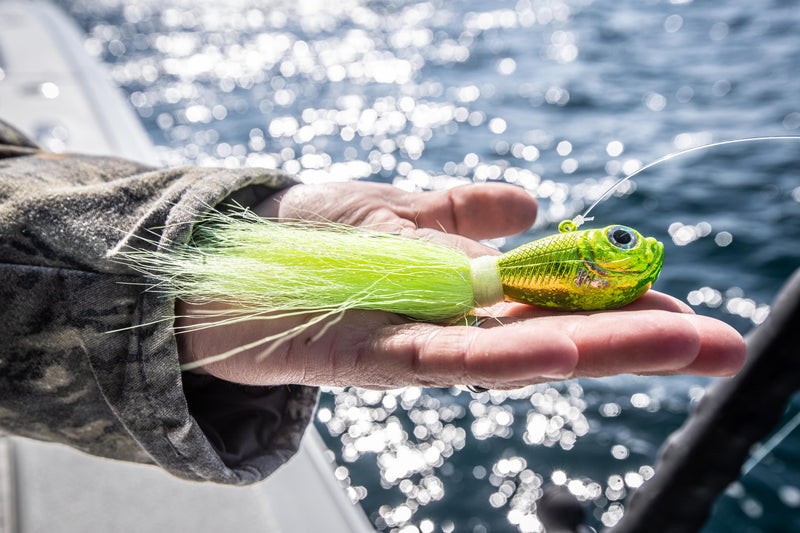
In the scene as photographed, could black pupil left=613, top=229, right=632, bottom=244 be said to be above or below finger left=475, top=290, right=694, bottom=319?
above

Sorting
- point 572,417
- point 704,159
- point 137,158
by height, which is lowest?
point 572,417

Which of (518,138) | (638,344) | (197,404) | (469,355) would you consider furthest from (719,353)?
(518,138)

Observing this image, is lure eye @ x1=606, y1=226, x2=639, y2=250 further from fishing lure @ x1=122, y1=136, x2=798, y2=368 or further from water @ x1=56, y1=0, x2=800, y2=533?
water @ x1=56, y1=0, x2=800, y2=533

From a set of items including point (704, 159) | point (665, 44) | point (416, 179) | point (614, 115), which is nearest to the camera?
point (704, 159)

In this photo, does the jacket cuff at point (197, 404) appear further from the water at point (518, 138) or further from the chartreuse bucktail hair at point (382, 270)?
the water at point (518, 138)

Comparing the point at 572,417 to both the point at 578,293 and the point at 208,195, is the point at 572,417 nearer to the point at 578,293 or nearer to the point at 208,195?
the point at 578,293

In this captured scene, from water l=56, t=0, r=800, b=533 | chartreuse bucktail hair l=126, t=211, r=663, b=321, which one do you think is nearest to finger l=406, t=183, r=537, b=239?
chartreuse bucktail hair l=126, t=211, r=663, b=321

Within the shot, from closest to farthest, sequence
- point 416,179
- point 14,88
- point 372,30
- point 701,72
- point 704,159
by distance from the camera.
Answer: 1. point 14,88
2. point 704,159
3. point 416,179
4. point 701,72
5. point 372,30

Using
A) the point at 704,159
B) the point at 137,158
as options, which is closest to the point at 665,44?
the point at 704,159
